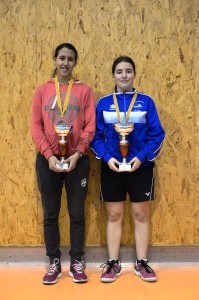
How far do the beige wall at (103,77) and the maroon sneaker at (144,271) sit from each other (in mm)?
349

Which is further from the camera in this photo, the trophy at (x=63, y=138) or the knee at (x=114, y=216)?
the knee at (x=114, y=216)

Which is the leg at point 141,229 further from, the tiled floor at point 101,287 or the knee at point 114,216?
the tiled floor at point 101,287

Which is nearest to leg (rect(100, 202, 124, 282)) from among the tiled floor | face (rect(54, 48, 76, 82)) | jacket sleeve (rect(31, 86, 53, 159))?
the tiled floor

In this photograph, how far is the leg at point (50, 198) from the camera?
320 cm

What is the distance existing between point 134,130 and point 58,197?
32.0 inches

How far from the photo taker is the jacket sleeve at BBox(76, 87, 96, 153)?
3.17 metres

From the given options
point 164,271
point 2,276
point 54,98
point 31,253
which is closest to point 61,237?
point 31,253

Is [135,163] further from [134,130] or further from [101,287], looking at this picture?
[101,287]

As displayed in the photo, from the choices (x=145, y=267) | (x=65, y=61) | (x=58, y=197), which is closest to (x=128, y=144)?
(x=58, y=197)

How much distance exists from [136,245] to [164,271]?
1.16 feet

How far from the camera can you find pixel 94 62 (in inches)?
142

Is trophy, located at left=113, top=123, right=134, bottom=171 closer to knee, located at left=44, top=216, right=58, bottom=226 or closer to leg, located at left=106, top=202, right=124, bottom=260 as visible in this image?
leg, located at left=106, top=202, right=124, bottom=260

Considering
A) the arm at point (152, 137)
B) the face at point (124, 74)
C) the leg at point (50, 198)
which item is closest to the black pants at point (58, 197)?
the leg at point (50, 198)

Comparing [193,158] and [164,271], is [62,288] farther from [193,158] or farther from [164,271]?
[193,158]
